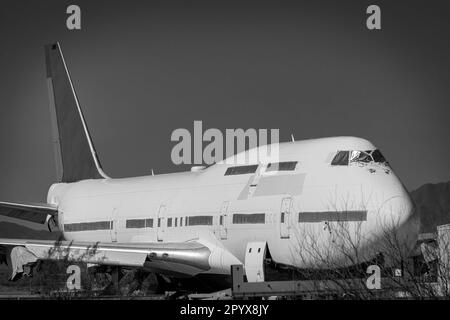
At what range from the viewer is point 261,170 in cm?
3083

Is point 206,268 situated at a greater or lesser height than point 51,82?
lesser

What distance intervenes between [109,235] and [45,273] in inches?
135

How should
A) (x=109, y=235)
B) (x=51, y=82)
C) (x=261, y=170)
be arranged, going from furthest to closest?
(x=51, y=82) → (x=109, y=235) → (x=261, y=170)

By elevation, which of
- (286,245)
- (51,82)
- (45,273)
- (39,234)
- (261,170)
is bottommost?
(39,234)

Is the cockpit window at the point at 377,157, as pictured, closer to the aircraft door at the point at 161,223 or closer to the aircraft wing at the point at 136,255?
the aircraft wing at the point at 136,255

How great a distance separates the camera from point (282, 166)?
1181 inches

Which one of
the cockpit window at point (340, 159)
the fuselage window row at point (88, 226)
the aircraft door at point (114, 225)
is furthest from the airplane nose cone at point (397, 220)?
the fuselage window row at point (88, 226)

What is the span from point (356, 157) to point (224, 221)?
5.63 meters

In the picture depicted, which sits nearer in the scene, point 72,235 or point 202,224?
point 202,224

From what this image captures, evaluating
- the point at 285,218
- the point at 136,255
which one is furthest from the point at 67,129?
the point at 285,218

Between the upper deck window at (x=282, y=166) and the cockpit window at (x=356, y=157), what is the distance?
5.00 ft

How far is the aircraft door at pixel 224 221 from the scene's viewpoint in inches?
1235

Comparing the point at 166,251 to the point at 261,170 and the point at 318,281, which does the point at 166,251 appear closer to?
the point at 261,170
